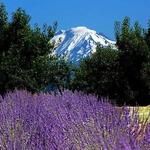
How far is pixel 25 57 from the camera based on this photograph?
14914mm

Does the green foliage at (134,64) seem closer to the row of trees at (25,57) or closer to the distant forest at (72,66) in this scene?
the distant forest at (72,66)

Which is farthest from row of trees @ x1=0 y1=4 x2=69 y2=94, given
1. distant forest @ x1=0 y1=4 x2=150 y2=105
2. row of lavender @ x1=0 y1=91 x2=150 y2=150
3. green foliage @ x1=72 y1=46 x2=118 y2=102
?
row of lavender @ x1=0 y1=91 x2=150 y2=150

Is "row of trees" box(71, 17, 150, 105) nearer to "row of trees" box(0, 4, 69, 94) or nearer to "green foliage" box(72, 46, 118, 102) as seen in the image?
"green foliage" box(72, 46, 118, 102)

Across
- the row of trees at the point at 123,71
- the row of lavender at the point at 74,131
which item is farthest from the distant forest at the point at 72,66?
the row of lavender at the point at 74,131

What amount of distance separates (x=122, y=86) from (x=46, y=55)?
3.03 meters

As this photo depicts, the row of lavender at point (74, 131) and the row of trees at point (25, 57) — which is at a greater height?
the row of trees at point (25, 57)

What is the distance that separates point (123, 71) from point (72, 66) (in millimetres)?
1980

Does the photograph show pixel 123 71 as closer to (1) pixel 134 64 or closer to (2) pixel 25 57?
(1) pixel 134 64

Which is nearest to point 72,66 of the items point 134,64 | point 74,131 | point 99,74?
point 99,74

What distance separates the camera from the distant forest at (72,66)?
14.4 m

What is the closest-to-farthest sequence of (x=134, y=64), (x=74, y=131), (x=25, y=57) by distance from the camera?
(x=74, y=131)
(x=25, y=57)
(x=134, y=64)

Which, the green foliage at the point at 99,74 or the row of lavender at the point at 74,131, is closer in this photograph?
the row of lavender at the point at 74,131

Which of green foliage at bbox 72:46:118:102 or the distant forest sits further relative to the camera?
green foliage at bbox 72:46:118:102

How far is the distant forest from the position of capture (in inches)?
566
